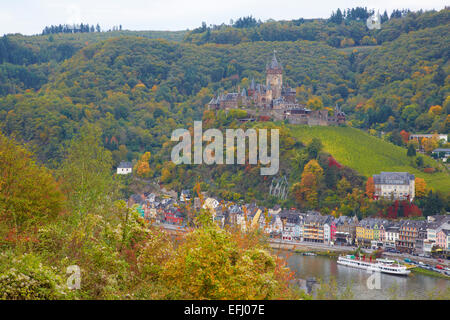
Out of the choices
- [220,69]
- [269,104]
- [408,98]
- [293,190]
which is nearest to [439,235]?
[293,190]

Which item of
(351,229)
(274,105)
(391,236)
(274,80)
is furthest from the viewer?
(274,80)

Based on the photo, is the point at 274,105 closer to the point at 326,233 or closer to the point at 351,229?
the point at 326,233

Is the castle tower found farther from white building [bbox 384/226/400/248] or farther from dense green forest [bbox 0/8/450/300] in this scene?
white building [bbox 384/226/400/248]

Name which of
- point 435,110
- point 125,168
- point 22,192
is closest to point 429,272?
point 22,192

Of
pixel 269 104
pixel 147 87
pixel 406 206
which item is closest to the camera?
pixel 406 206

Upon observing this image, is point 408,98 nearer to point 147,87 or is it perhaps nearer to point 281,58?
point 281,58
